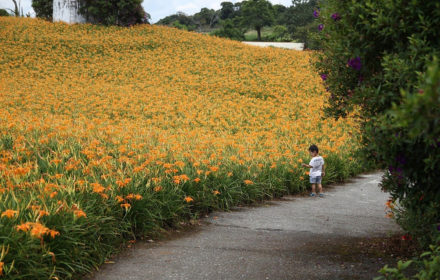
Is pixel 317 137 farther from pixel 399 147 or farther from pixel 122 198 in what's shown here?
pixel 399 147

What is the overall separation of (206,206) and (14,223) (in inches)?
108

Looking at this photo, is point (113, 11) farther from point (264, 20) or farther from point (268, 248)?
point (264, 20)

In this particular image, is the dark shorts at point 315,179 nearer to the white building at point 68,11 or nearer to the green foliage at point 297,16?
the white building at point 68,11

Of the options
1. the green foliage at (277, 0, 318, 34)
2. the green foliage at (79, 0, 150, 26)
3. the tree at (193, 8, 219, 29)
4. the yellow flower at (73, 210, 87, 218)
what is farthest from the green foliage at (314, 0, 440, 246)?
the tree at (193, 8, 219, 29)

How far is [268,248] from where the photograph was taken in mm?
4672

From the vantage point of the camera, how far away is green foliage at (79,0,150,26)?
26.5m

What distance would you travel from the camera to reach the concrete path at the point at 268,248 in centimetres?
402

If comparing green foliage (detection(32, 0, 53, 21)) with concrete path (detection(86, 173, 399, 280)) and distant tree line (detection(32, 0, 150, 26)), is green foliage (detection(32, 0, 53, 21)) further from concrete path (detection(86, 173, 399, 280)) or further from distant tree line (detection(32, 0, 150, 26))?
concrete path (detection(86, 173, 399, 280))

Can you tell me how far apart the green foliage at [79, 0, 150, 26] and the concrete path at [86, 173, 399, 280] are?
23006 millimetres

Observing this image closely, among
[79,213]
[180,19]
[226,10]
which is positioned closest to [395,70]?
[79,213]

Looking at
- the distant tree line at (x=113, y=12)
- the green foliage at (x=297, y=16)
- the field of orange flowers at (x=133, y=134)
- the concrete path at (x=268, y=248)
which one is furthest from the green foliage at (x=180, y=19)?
the concrete path at (x=268, y=248)

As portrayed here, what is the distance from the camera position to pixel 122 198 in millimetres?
4738

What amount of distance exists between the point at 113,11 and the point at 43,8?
646cm

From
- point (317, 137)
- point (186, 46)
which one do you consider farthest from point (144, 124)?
point (186, 46)
